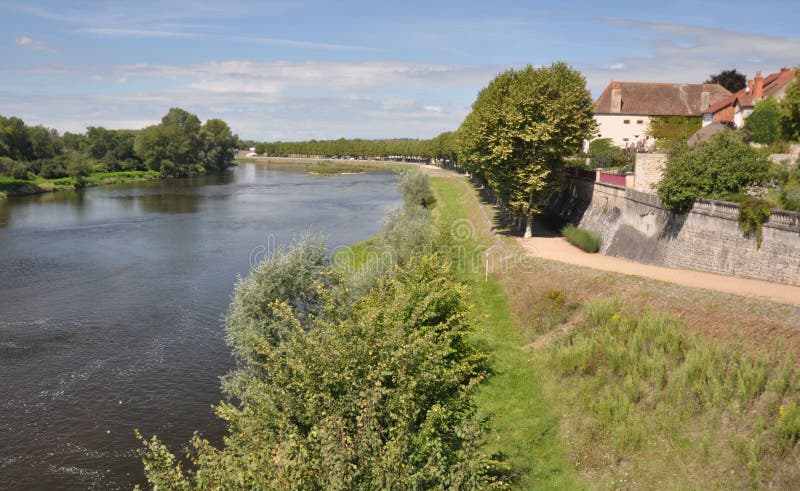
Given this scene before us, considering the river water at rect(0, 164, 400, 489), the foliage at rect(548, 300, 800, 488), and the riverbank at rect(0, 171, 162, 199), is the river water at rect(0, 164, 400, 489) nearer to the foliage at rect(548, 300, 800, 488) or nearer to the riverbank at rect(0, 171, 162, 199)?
the foliage at rect(548, 300, 800, 488)

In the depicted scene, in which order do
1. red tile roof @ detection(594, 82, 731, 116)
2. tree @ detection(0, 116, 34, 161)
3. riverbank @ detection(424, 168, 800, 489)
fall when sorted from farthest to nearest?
tree @ detection(0, 116, 34, 161), red tile roof @ detection(594, 82, 731, 116), riverbank @ detection(424, 168, 800, 489)

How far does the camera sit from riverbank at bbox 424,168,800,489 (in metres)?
14.4

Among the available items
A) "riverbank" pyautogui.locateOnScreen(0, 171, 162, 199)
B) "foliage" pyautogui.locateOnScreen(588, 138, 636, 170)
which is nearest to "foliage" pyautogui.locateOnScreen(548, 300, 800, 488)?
"foliage" pyautogui.locateOnScreen(588, 138, 636, 170)

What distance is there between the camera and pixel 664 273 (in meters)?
25.1

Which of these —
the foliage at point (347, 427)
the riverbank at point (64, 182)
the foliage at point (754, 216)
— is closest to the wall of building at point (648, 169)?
the foliage at point (754, 216)

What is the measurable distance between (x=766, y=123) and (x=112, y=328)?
42.1 metres

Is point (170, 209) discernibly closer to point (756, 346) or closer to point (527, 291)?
point (527, 291)

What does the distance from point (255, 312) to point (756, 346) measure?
52.1 ft

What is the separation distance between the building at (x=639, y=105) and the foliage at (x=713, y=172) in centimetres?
3619

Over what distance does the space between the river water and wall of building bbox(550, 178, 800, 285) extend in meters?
20.2

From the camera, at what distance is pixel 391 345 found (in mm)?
10859

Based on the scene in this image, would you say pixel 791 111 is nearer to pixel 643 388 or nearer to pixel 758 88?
pixel 758 88

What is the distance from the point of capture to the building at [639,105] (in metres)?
61.1

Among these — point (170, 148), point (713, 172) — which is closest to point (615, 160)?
point (713, 172)
